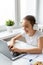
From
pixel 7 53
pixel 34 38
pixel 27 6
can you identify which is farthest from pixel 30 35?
pixel 27 6

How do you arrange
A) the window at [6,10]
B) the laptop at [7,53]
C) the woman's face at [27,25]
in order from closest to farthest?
the laptop at [7,53], the woman's face at [27,25], the window at [6,10]

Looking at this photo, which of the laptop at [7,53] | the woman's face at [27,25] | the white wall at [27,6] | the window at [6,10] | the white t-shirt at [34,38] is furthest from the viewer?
the white wall at [27,6]

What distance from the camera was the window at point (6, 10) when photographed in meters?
2.96

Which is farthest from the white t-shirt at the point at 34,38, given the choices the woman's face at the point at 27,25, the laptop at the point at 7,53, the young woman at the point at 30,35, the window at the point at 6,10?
the window at the point at 6,10

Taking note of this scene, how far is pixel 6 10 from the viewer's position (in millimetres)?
3018

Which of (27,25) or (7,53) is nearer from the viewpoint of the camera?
(7,53)

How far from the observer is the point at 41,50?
1749mm

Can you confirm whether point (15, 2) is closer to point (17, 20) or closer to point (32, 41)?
point (17, 20)

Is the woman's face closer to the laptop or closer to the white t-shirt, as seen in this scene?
the white t-shirt

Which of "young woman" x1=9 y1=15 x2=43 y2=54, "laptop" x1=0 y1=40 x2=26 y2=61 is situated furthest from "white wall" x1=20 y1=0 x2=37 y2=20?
"laptop" x1=0 y1=40 x2=26 y2=61

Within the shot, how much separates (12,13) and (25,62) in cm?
181

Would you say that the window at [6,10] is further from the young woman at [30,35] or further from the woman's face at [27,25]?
the woman's face at [27,25]

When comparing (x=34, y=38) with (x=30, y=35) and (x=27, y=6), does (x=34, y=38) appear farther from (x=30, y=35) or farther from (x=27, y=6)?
(x=27, y=6)

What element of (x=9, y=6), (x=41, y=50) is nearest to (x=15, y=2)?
(x=9, y=6)
